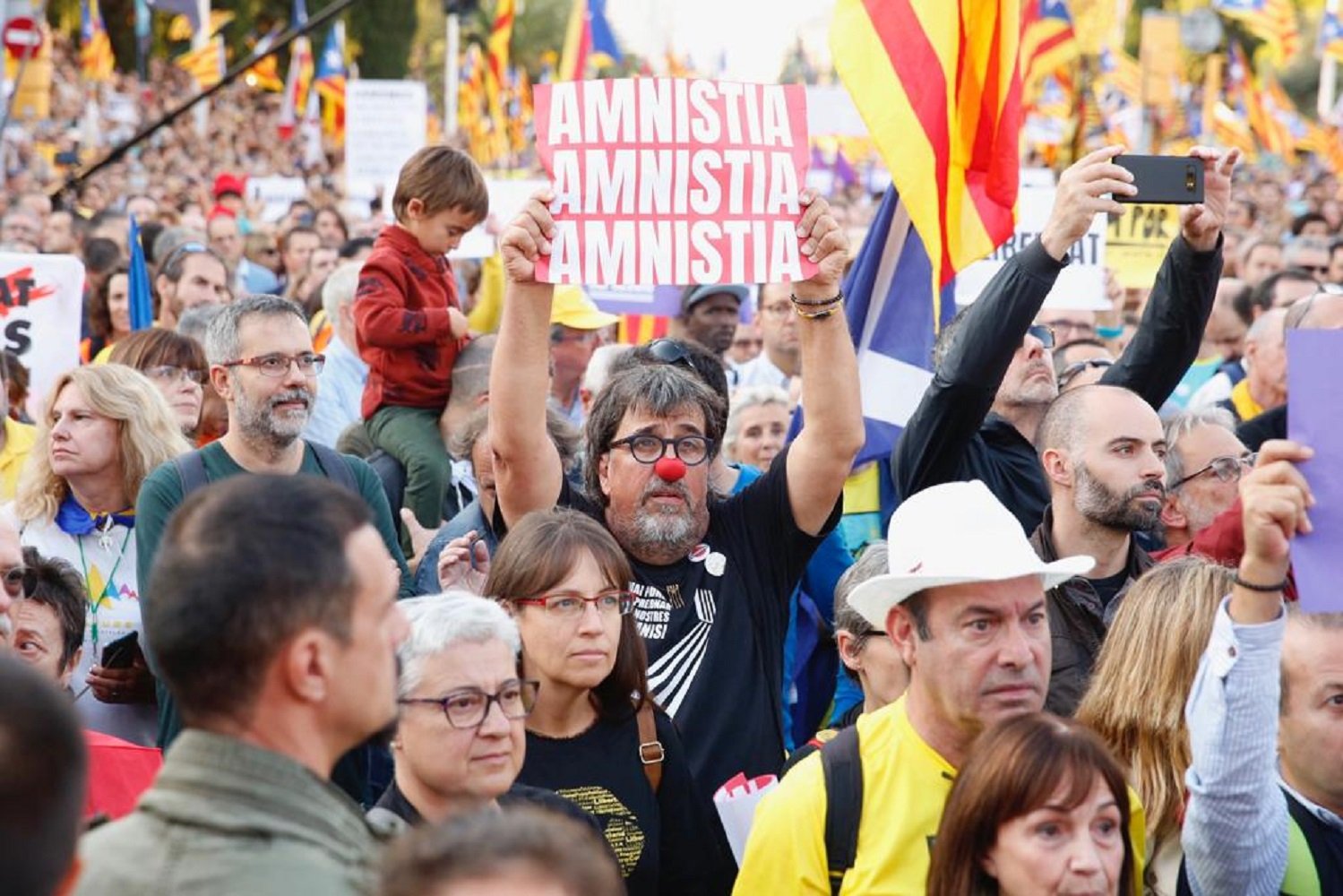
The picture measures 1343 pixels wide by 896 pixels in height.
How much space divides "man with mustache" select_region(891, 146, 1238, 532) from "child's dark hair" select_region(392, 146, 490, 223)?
226 cm

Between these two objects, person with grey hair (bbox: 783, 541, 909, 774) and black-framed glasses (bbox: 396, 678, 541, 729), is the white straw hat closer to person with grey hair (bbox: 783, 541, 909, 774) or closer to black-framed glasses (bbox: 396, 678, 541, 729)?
black-framed glasses (bbox: 396, 678, 541, 729)

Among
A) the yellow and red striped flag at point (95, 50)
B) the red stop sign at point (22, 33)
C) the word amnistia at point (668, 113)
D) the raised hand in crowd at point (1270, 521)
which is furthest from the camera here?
the yellow and red striped flag at point (95, 50)

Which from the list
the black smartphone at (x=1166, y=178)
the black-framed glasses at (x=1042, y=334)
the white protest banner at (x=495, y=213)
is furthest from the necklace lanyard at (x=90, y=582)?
the white protest banner at (x=495, y=213)

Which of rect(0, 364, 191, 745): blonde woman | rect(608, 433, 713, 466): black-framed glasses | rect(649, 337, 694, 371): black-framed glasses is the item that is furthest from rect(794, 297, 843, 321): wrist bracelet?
rect(0, 364, 191, 745): blonde woman

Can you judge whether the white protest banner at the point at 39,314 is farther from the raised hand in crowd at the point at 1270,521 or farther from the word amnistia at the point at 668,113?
the raised hand in crowd at the point at 1270,521

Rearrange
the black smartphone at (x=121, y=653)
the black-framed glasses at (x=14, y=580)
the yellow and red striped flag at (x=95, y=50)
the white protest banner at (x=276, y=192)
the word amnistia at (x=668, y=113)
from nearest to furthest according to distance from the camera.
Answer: the black-framed glasses at (x=14, y=580), the word amnistia at (x=668, y=113), the black smartphone at (x=121, y=653), the white protest banner at (x=276, y=192), the yellow and red striped flag at (x=95, y=50)

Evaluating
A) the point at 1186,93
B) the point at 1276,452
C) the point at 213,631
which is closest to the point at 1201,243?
the point at 1276,452

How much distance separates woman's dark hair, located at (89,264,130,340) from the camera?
1047 cm

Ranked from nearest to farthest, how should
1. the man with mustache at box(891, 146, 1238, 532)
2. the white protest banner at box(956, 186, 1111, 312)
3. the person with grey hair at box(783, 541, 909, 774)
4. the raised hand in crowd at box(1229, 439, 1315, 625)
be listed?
the raised hand in crowd at box(1229, 439, 1315, 625) < the person with grey hair at box(783, 541, 909, 774) < the man with mustache at box(891, 146, 1238, 532) < the white protest banner at box(956, 186, 1111, 312)

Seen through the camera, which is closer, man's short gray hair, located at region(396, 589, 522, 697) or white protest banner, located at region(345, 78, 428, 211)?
man's short gray hair, located at region(396, 589, 522, 697)

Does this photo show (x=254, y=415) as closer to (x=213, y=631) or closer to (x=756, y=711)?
(x=756, y=711)

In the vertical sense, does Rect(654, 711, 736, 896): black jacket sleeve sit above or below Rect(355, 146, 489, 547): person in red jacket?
below

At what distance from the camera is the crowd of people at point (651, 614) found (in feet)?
8.09

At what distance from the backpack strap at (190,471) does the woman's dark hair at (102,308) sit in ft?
17.2
